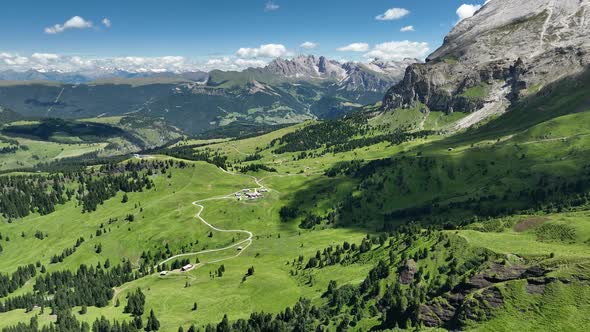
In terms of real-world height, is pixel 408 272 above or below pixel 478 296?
below

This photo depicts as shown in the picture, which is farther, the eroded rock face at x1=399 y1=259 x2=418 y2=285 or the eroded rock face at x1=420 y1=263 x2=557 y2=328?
the eroded rock face at x1=399 y1=259 x2=418 y2=285

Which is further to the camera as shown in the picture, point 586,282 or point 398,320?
point 398,320

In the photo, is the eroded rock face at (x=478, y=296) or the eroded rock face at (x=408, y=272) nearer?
the eroded rock face at (x=478, y=296)

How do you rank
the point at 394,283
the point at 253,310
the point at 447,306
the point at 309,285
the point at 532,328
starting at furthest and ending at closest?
the point at 309,285 < the point at 253,310 < the point at 394,283 < the point at 447,306 < the point at 532,328

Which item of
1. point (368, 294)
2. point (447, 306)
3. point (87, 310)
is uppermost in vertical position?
point (447, 306)

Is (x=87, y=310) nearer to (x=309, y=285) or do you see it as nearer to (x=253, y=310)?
(x=253, y=310)

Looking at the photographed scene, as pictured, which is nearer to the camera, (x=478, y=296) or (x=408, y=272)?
(x=478, y=296)

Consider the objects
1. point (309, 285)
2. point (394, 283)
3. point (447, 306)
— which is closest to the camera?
point (447, 306)

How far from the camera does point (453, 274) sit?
131500mm

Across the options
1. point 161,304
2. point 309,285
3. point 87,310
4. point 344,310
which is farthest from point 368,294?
point 87,310

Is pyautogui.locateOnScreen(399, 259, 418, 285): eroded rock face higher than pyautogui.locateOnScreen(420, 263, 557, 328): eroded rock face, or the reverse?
pyautogui.locateOnScreen(420, 263, 557, 328): eroded rock face

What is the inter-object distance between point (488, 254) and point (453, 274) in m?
12.5

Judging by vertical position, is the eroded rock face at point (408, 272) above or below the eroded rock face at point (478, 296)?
below

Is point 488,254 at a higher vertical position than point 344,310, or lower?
higher
